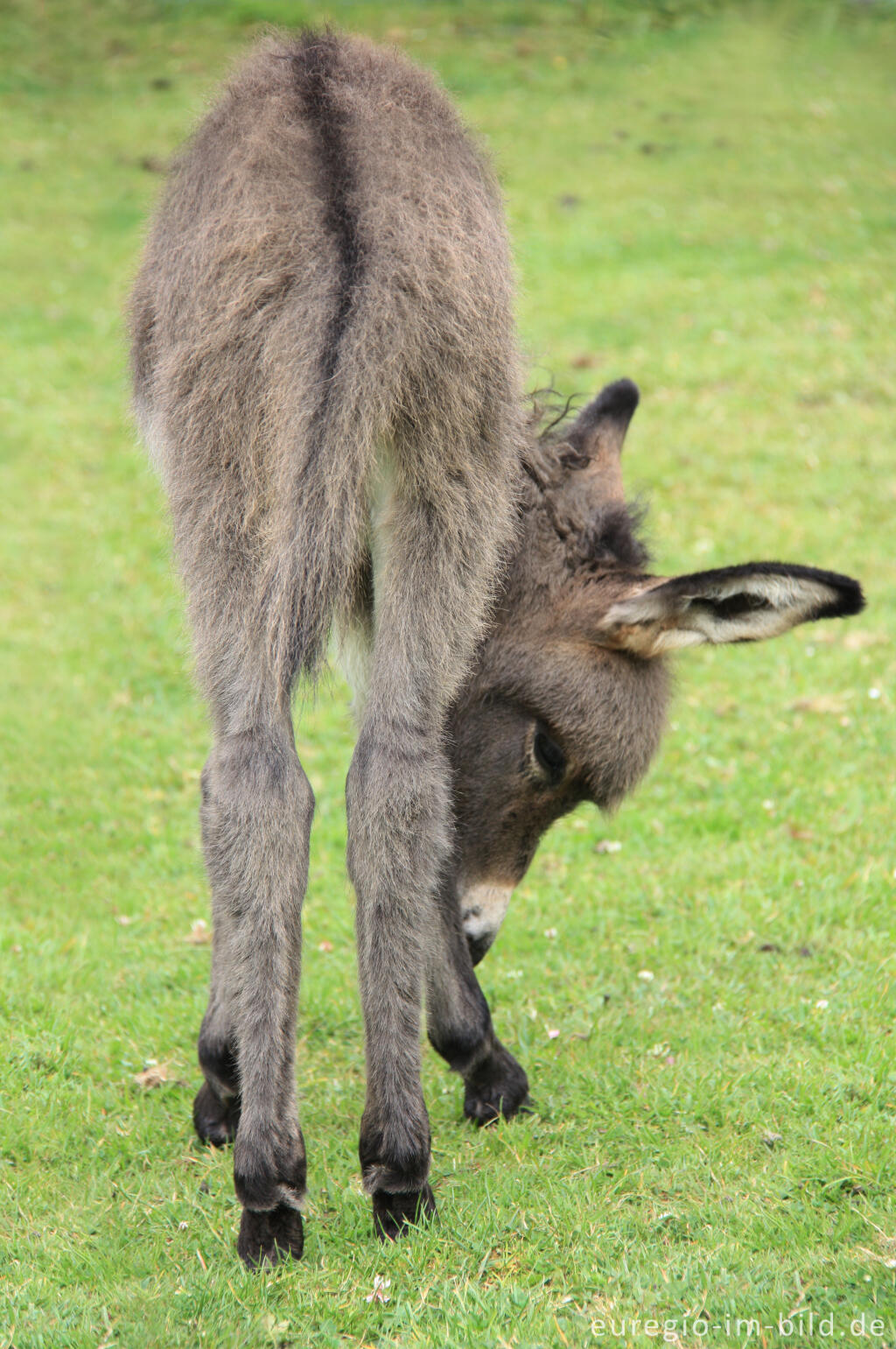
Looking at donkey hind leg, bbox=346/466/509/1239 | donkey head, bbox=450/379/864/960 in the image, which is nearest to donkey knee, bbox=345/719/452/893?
donkey hind leg, bbox=346/466/509/1239

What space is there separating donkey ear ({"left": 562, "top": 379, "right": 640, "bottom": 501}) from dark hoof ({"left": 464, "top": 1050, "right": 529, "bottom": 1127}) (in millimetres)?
2003

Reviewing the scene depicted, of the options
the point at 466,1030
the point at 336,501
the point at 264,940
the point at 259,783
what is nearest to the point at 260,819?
the point at 259,783

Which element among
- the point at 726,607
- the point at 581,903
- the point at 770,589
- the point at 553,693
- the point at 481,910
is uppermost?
the point at 770,589

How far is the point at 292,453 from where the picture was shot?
3.14 metres

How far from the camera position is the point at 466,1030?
4.04 m

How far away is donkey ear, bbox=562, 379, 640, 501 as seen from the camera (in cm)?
452

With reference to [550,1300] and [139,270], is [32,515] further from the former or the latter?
[550,1300]

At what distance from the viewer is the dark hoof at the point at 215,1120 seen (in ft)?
13.2

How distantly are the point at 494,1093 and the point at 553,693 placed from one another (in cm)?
135

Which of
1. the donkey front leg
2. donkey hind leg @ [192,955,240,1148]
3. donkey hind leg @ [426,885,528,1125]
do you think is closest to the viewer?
the donkey front leg

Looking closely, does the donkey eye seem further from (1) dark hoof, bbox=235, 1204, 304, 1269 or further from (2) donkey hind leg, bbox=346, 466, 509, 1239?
(1) dark hoof, bbox=235, 1204, 304, 1269

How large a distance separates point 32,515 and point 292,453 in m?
7.30

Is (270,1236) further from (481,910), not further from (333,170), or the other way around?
(333,170)

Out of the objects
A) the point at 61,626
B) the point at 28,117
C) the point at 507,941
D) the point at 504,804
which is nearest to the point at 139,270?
the point at 504,804
